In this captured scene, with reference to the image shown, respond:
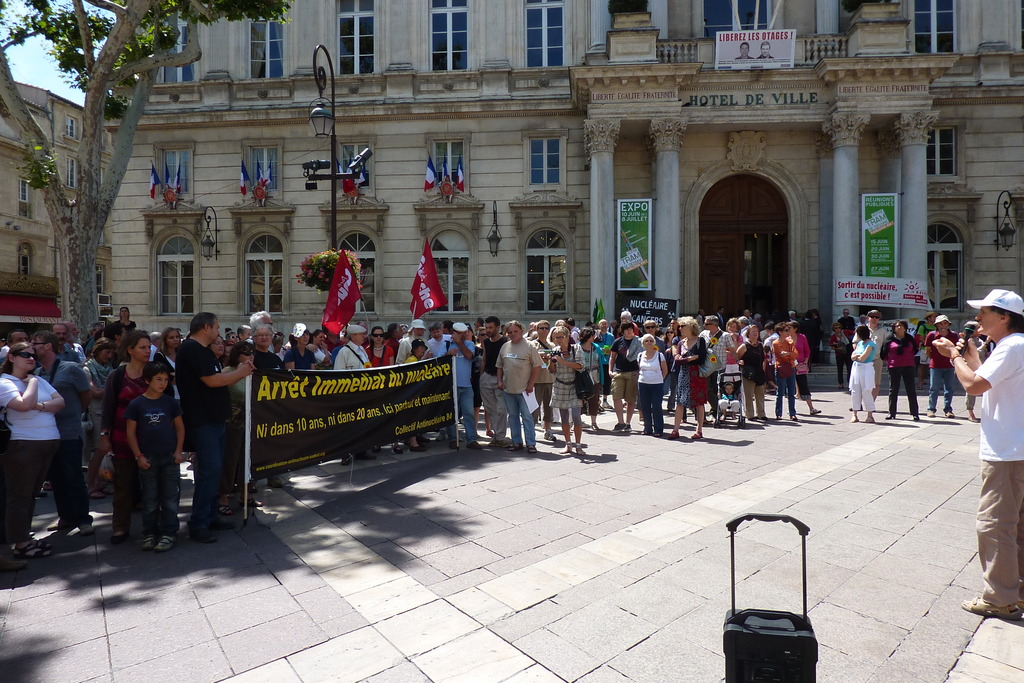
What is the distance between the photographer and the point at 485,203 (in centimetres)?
2289

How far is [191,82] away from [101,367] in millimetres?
20297

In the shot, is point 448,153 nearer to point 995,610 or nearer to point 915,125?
point 915,125

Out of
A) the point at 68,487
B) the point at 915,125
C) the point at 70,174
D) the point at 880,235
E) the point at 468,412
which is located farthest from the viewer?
the point at 70,174

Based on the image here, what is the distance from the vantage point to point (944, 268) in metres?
22.1

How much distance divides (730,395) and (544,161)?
13672 mm

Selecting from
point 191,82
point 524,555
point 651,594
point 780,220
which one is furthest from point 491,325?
point 191,82

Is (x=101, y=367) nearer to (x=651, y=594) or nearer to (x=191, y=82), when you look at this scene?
(x=651, y=594)

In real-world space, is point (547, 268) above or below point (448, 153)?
below

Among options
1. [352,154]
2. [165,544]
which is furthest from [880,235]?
[165,544]

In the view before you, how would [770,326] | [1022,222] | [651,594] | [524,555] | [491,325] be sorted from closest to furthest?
[651,594]
[524,555]
[491,325]
[770,326]
[1022,222]

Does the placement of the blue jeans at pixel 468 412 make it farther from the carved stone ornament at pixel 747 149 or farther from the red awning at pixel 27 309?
the red awning at pixel 27 309

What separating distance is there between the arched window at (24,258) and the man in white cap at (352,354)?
3891 centimetres

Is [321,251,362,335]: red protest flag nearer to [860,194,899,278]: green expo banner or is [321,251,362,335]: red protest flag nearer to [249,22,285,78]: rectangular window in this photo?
[860,194,899,278]: green expo banner

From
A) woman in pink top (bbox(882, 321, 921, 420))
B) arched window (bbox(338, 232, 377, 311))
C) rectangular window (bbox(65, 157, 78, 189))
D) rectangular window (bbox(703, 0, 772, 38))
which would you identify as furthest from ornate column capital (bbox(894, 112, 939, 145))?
rectangular window (bbox(65, 157, 78, 189))
